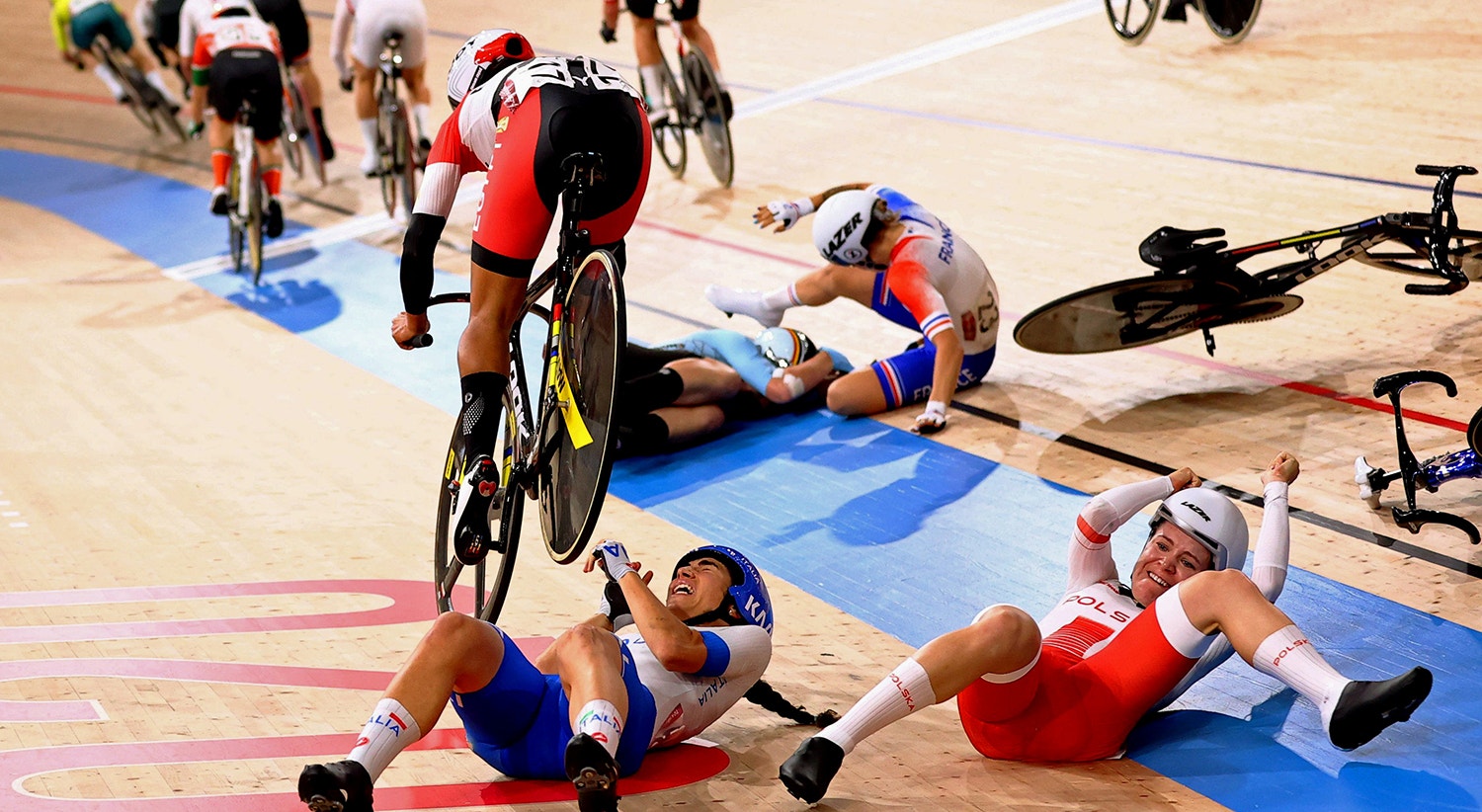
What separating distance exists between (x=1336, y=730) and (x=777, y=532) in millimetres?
2058

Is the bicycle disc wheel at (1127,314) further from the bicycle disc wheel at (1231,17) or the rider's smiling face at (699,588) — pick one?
the bicycle disc wheel at (1231,17)

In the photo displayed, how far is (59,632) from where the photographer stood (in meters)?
3.64

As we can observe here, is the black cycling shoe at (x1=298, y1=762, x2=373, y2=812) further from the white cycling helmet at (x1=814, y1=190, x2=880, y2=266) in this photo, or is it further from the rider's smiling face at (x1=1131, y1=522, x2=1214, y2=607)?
the white cycling helmet at (x1=814, y1=190, x2=880, y2=266)

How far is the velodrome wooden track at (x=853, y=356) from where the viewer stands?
3291 millimetres

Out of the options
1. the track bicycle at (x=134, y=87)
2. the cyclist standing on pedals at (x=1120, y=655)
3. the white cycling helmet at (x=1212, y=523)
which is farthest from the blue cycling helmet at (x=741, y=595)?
the track bicycle at (x=134, y=87)

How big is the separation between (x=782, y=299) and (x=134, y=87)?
25.3 ft

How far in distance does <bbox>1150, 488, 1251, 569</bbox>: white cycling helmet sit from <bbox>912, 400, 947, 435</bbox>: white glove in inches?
74.5

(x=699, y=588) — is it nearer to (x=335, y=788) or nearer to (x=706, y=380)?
(x=335, y=788)

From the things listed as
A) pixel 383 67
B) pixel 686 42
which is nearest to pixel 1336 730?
pixel 686 42

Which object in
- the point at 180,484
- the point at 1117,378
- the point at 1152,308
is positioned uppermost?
the point at 1152,308

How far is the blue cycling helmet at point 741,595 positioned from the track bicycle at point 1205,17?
274 inches

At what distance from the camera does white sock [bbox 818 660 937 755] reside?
2.87 meters

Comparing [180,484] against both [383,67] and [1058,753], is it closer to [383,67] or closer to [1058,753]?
[1058,753]

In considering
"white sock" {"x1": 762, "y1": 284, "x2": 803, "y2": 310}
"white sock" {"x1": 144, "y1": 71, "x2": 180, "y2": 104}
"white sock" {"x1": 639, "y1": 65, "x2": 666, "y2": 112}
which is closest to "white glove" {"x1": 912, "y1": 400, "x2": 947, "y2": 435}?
"white sock" {"x1": 762, "y1": 284, "x2": 803, "y2": 310}
